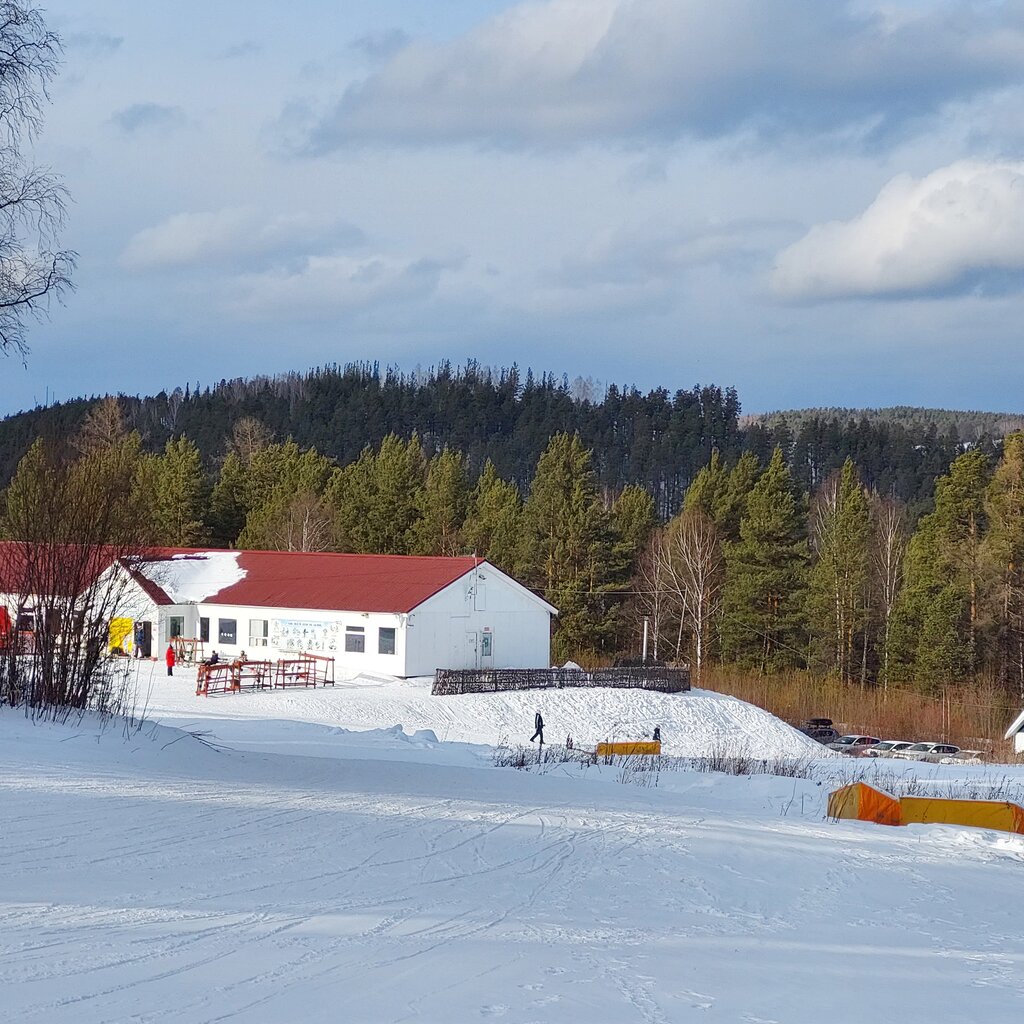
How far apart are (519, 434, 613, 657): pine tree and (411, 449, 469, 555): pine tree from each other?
850cm

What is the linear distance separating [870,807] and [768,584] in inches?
1799

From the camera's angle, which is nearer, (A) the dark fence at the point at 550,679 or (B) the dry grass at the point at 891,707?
(A) the dark fence at the point at 550,679

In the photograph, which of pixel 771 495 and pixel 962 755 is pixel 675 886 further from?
pixel 771 495

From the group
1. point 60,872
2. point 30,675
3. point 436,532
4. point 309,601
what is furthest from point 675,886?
point 436,532

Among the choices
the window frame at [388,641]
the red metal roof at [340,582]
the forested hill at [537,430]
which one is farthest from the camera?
the forested hill at [537,430]

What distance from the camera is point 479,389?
158 m

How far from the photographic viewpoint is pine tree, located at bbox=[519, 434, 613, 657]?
64.2 meters

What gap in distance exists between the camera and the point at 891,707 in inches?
2005

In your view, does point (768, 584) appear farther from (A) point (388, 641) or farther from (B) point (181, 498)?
(B) point (181, 498)

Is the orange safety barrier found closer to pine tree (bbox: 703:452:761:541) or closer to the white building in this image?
the white building

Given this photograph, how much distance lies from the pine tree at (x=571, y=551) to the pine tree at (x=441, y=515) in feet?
27.9

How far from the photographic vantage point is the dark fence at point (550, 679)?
135 feet

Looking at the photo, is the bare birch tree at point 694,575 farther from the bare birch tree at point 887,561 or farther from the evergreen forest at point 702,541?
the bare birch tree at point 887,561

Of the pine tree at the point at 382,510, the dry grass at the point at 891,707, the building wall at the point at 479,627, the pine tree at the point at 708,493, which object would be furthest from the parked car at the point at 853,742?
the pine tree at the point at 382,510
